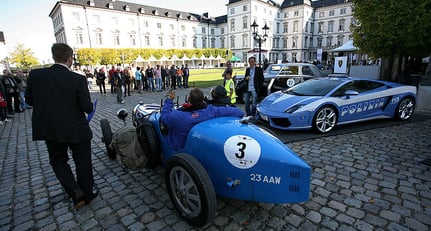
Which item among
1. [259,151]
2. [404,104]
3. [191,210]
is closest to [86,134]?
[191,210]

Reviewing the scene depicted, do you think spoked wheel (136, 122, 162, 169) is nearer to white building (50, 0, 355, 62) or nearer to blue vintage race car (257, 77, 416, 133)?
blue vintage race car (257, 77, 416, 133)

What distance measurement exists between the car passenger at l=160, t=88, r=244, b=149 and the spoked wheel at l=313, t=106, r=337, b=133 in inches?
128

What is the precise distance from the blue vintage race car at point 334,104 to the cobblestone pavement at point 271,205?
796mm

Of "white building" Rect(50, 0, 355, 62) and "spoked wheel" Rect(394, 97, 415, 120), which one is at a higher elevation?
"white building" Rect(50, 0, 355, 62)

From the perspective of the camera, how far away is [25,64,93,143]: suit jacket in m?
2.50

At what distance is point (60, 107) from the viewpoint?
255 cm

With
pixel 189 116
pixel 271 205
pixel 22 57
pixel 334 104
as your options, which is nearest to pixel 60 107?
pixel 189 116

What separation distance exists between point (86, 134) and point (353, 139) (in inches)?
207

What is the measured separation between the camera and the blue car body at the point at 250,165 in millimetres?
2113

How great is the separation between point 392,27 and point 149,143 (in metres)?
11.7

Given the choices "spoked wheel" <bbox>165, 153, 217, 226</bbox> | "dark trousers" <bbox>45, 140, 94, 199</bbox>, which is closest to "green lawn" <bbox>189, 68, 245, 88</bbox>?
"dark trousers" <bbox>45, 140, 94, 199</bbox>

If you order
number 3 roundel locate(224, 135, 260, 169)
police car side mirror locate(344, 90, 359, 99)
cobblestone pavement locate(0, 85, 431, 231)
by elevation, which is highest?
police car side mirror locate(344, 90, 359, 99)

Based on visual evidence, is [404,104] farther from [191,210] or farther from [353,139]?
[191,210]

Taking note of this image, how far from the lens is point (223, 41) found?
3152 inches
